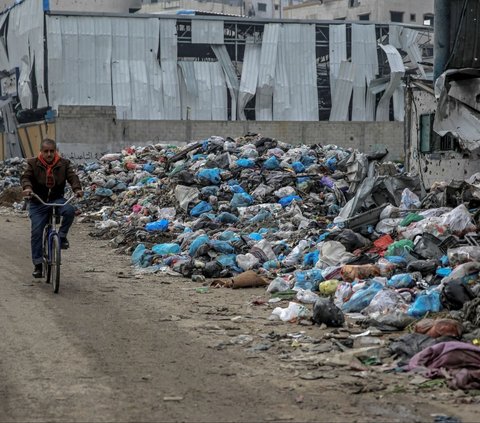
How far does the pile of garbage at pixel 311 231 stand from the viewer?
8.32m

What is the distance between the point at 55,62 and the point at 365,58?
1627 cm

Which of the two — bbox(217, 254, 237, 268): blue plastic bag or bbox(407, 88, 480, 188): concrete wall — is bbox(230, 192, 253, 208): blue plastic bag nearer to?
bbox(407, 88, 480, 188): concrete wall

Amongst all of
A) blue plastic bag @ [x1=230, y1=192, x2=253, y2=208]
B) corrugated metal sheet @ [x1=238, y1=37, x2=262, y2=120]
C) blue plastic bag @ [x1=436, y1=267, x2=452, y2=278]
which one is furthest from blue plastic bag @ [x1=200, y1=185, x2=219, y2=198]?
corrugated metal sheet @ [x1=238, y1=37, x2=262, y2=120]

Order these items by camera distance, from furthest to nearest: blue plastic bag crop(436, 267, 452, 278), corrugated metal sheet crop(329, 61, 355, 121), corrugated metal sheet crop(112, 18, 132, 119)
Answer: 1. corrugated metal sheet crop(329, 61, 355, 121)
2. corrugated metal sheet crop(112, 18, 132, 119)
3. blue plastic bag crop(436, 267, 452, 278)

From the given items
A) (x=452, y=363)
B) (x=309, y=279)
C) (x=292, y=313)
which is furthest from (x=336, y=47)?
(x=452, y=363)

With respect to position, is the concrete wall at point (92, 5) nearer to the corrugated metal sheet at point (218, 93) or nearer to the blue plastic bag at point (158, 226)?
the corrugated metal sheet at point (218, 93)

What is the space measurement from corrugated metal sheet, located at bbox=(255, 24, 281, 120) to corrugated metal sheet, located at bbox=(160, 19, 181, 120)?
4317 millimetres

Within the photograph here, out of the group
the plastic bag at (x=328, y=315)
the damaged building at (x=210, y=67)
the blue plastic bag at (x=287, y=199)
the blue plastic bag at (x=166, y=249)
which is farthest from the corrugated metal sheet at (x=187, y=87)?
the plastic bag at (x=328, y=315)

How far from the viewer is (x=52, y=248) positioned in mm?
Answer: 9523

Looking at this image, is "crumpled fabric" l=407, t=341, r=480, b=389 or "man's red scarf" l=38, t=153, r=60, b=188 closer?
"crumpled fabric" l=407, t=341, r=480, b=389

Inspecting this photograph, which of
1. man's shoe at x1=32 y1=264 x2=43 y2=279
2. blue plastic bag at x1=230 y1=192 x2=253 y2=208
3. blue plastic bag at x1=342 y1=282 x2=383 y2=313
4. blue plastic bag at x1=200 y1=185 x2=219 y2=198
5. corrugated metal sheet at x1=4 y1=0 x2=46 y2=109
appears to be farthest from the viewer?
corrugated metal sheet at x1=4 y1=0 x2=46 y2=109

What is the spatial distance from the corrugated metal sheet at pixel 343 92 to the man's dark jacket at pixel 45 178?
114ft

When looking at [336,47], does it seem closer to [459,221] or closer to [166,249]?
[166,249]

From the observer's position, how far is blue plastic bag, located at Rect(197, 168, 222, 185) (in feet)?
54.3
